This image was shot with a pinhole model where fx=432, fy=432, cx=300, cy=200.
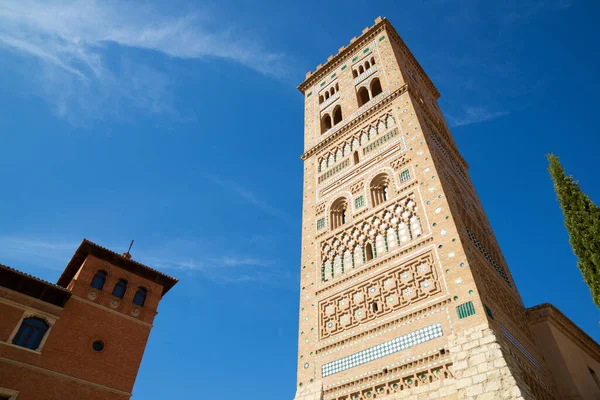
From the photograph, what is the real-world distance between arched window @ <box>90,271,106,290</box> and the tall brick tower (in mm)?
7905

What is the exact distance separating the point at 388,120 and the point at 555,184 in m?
8.46

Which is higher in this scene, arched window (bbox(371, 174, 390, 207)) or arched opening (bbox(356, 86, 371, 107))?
arched opening (bbox(356, 86, 371, 107))

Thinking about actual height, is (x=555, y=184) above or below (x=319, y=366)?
above

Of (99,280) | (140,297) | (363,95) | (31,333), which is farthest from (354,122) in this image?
(31,333)

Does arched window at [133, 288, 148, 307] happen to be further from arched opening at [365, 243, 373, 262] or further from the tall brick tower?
arched opening at [365, 243, 373, 262]

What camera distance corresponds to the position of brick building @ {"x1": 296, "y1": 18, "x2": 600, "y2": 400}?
10.4 m

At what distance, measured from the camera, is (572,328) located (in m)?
14.7

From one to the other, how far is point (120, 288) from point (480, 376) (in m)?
13.7

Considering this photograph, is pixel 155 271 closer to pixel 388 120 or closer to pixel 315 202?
pixel 315 202

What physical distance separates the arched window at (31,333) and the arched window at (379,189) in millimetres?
12137

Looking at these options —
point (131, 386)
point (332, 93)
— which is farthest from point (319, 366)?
point (332, 93)

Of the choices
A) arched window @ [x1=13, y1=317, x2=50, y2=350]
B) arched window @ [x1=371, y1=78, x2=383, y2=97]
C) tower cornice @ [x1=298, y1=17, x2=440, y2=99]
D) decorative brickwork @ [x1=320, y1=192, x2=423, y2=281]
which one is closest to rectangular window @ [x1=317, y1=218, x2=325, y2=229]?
decorative brickwork @ [x1=320, y1=192, x2=423, y2=281]

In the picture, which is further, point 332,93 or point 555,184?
point 332,93

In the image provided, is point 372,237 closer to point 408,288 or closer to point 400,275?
point 400,275
